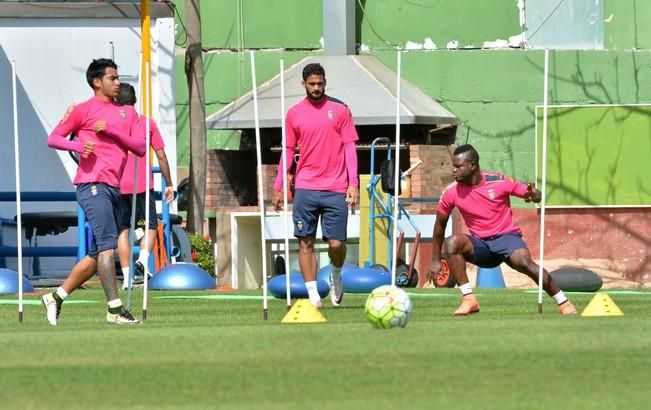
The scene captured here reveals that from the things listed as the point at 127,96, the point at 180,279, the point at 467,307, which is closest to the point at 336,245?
the point at 467,307

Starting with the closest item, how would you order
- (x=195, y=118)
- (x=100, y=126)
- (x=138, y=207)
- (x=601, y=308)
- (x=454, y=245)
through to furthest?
(x=100, y=126), (x=601, y=308), (x=454, y=245), (x=138, y=207), (x=195, y=118)

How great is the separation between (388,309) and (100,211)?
2746 mm

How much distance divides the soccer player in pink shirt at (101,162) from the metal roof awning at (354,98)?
13083mm

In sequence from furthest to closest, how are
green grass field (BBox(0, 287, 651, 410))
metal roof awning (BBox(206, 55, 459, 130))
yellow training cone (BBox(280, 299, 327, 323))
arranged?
metal roof awning (BBox(206, 55, 459, 130)) < yellow training cone (BBox(280, 299, 327, 323)) < green grass field (BBox(0, 287, 651, 410))

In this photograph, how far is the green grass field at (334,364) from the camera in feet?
27.5

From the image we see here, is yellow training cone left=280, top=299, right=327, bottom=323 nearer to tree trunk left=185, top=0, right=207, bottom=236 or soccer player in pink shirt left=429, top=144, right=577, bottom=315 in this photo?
soccer player in pink shirt left=429, top=144, right=577, bottom=315

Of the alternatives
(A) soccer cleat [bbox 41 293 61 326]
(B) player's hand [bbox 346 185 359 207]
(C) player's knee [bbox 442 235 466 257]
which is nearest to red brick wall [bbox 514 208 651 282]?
(B) player's hand [bbox 346 185 359 207]

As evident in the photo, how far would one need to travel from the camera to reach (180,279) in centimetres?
2112

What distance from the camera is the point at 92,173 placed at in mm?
13898

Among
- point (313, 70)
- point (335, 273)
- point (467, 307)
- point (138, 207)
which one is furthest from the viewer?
point (138, 207)

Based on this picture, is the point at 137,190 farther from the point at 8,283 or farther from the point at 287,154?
the point at 8,283

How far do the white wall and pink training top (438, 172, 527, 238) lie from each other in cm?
1307

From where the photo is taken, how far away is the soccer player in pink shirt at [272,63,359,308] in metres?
15.5

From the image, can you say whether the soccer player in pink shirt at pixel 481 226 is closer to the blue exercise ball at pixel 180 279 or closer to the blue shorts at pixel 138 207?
the blue shorts at pixel 138 207
